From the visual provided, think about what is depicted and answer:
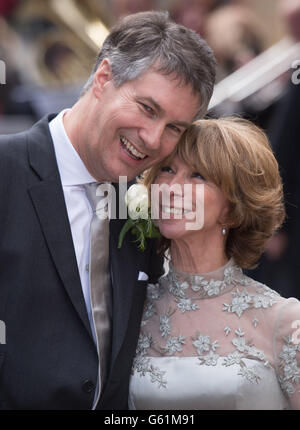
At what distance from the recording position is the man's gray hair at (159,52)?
8.96 ft

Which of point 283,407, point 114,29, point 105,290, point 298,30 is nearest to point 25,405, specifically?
point 105,290

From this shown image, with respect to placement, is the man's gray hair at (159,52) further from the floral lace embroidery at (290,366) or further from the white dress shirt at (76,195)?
the floral lace embroidery at (290,366)

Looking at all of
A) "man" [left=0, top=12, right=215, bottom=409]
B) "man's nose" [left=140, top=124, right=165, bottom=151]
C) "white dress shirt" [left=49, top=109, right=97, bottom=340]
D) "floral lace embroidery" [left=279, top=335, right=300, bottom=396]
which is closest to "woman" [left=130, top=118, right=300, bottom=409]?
"floral lace embroidery" [left=279, top=335, right=300, bottom=396]

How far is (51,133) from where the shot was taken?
113 inches

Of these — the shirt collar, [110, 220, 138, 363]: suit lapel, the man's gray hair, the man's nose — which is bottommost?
[110, 220, 138, 363]: suit lapel

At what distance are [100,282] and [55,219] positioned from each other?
30cm

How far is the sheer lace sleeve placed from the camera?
274 cm

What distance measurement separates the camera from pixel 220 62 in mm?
5148

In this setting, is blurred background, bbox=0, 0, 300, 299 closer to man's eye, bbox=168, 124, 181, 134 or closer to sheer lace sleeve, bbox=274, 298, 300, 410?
man's eye, bbox=168, 124, 181, 134

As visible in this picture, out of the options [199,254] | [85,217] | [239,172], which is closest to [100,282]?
[85,217]

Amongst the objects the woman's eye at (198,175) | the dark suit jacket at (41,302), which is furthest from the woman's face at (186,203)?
the dark suit jacket at (41,302)

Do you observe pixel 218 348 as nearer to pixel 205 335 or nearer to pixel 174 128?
pixel 205 335

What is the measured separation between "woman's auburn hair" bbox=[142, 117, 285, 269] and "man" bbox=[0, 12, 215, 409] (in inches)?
4.8

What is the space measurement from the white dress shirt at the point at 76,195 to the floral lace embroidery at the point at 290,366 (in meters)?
0.77
